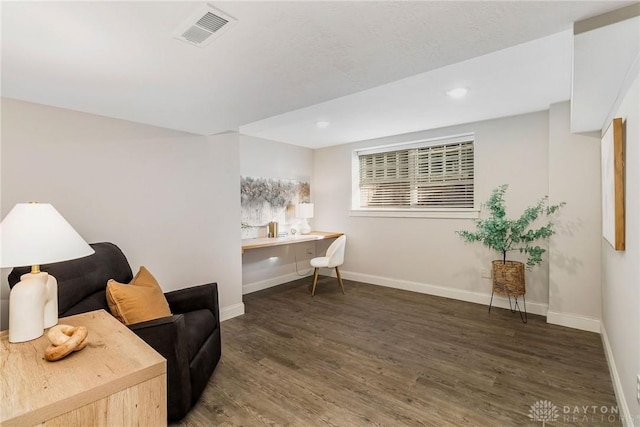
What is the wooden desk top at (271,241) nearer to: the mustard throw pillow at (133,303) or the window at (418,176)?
the window at (418,176)

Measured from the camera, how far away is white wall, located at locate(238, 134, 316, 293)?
4422 mm

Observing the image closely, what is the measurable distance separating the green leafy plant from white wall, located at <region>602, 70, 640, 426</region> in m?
1.10

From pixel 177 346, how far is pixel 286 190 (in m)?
3.47

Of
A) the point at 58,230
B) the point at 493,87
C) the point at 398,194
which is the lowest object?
the point at 58,230

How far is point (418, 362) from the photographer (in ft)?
8.02

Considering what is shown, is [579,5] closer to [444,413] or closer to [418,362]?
[444,413]

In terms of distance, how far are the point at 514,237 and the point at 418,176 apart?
1.53 meters

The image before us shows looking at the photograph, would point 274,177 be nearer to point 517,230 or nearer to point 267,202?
point 267,202

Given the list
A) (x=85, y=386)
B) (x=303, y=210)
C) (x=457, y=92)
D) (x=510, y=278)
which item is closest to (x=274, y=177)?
(x=303, y=210)

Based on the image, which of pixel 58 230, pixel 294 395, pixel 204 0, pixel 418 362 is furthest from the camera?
pixel 418 362

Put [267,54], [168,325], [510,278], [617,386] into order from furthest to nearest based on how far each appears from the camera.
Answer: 1. [510,278]
2. [617,386]
3. [168,325]
4. [267,54]

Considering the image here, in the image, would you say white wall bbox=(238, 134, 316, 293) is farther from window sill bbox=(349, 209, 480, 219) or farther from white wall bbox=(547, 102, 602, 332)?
white wall bbox=(547, 102, 602, 332)

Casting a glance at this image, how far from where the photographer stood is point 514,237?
11.2 ft

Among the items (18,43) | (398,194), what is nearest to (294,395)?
(18,43)
